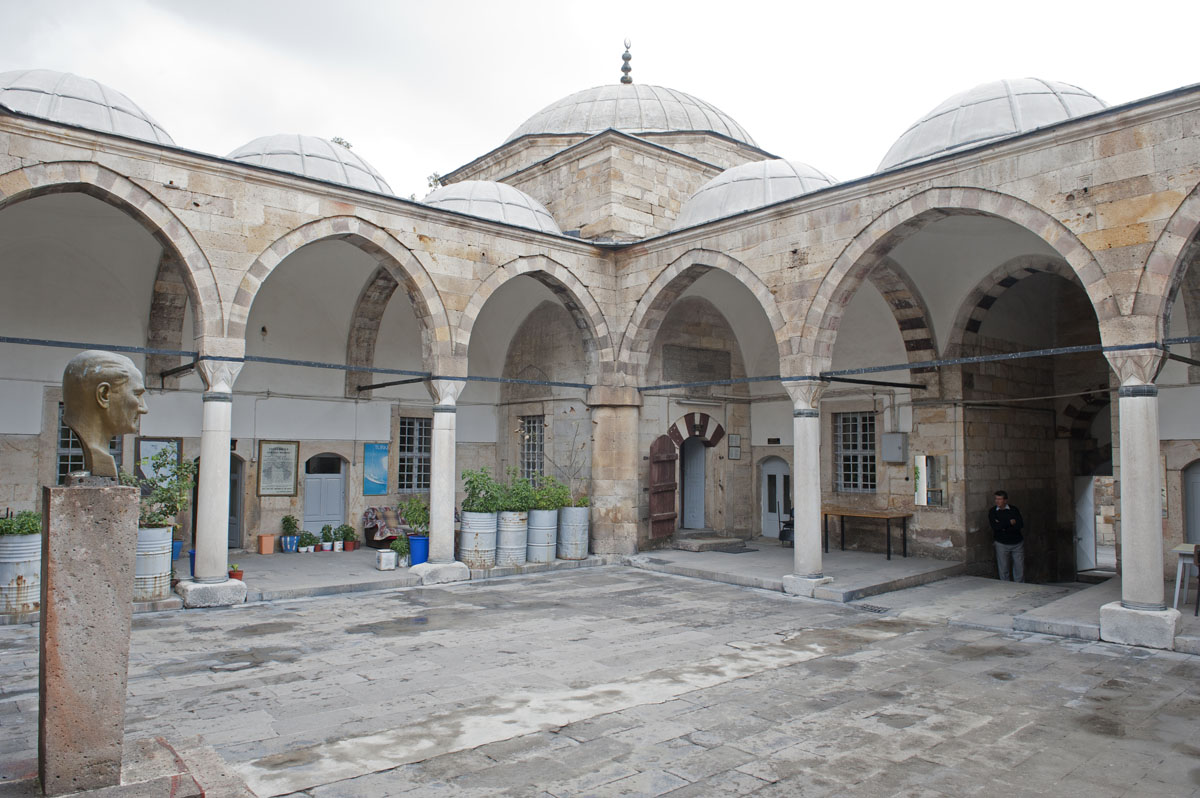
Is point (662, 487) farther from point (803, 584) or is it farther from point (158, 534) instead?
point (158, 534)

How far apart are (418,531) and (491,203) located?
4.87 m

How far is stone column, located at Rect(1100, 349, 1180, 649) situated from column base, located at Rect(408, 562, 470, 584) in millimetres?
6670

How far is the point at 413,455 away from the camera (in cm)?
1310

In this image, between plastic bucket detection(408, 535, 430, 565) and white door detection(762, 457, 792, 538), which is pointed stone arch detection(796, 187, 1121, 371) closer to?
white door detection(762, 457, 792, 538)

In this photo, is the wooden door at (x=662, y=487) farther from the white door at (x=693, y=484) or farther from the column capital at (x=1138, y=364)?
the column capital at (x=1138, y=364)

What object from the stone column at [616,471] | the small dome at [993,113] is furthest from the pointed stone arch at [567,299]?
the small dome at [993,113]

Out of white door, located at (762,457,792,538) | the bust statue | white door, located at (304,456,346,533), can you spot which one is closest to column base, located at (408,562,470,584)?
white door, located at (304,456,346,533)

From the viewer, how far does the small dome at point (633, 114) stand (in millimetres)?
15562

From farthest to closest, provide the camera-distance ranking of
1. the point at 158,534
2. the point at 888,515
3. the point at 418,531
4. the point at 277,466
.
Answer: the point at 277,466 → the point at 888,515 → the point at 418,531 → the point at 158,534

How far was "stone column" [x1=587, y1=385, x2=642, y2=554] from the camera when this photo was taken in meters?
11.4

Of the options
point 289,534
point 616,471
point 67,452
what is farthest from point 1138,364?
point 67,452

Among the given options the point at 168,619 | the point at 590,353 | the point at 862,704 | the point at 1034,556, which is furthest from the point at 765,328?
the point at 168,619

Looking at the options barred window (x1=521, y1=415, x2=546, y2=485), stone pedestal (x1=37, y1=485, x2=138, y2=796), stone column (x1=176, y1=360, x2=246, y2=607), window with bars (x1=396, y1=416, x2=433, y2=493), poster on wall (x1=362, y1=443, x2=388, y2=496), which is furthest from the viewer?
barred window (x1=521, y1=415, x2=546, y2=485)

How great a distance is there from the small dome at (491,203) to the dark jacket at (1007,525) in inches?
278
